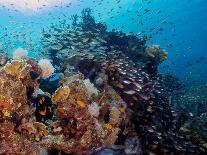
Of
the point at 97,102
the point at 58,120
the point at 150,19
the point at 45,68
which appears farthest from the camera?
the point at 150,19

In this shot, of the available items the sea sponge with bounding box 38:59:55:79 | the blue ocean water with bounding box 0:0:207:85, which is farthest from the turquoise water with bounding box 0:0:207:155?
the blue ocean water with bounding box 0:0:207:85

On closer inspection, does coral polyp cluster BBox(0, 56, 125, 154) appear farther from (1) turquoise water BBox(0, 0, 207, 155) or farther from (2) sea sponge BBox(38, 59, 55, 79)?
(2) sea sponge BBox(38, 59, 55, 79)

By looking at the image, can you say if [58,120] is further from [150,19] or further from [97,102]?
[150,19]

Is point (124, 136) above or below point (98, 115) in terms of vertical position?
below

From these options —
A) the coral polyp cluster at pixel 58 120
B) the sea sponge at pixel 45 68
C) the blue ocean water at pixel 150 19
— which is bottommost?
the coral polyp cluster at pixel 58 120

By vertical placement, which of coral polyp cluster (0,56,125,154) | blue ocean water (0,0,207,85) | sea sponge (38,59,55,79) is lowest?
coral polyp cluster (0,56,125,154)

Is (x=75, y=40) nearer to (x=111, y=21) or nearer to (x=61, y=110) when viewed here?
(x=61, y=110)

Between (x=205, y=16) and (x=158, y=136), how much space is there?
2731 inches

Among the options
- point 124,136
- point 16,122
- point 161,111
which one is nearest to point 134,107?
point 161,111

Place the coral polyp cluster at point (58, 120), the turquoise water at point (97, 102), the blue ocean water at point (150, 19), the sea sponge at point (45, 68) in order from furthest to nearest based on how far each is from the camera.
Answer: the blue ocean water at point (150, 19), the sea sponge at point (45, 68), the turquoise water at point (97, 102), the coral polyp cluster at point (58, 120)

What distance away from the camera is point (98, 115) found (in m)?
7.54

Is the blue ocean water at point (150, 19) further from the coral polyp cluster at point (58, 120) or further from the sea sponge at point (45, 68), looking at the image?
the coral polyp cluster at point (58, 120)

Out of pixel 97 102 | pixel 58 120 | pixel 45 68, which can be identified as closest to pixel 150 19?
pixel 45 68

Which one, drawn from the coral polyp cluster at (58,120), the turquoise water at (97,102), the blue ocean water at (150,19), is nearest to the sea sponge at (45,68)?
the turquoise water at (97,102)
